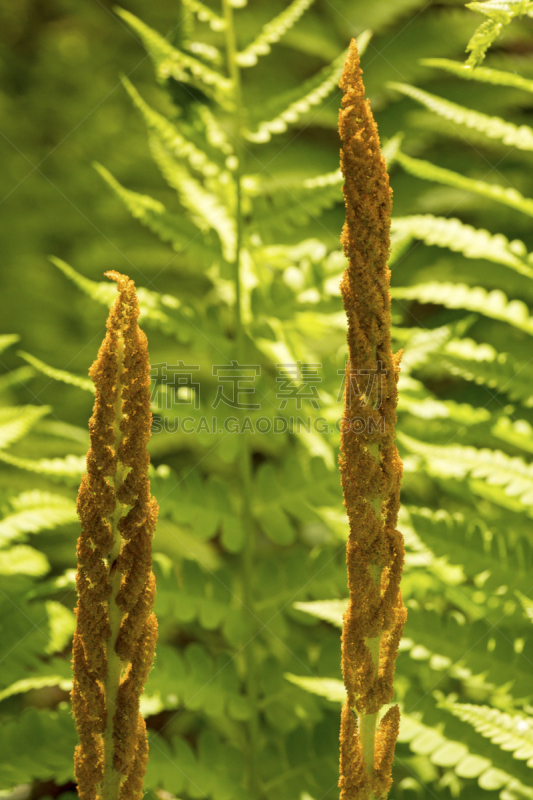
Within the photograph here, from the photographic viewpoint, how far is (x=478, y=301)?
3.07 ft

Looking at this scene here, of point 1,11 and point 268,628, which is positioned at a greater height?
point 1,11

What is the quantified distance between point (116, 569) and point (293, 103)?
0.77 m

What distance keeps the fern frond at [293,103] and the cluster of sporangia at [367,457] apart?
0.61 m

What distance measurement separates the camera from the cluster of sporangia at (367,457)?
1.27 feet

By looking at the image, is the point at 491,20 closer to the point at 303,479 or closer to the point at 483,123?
the point at 483,123

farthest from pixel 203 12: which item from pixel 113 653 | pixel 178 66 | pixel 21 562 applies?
pixel 113 653

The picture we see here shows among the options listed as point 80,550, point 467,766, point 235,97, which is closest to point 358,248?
point 80,550

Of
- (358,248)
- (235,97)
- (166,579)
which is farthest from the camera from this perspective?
(235,97)

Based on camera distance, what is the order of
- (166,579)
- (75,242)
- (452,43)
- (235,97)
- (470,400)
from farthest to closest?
1. (75,242)
2. (452,43)
3. (470,400)
4. (235,97)
5. (166,579)

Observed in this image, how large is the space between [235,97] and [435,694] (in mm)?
775

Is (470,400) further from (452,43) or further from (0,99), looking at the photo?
(0,99)

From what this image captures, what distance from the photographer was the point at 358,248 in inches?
15.2

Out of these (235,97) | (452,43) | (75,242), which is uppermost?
(452,43)

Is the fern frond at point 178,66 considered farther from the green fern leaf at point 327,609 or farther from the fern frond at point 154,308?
the green fern leaf at point 327,609
